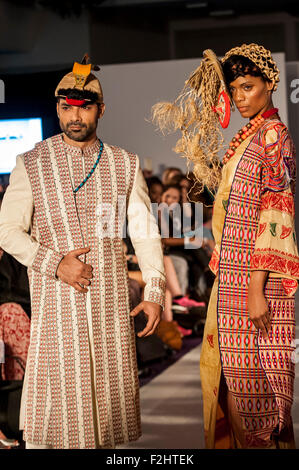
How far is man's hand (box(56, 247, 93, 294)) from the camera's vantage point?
2557 mm

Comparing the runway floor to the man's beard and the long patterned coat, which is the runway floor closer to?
the long patterned coat

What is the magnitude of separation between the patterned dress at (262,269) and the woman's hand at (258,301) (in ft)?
0.09

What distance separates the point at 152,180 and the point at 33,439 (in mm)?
4658

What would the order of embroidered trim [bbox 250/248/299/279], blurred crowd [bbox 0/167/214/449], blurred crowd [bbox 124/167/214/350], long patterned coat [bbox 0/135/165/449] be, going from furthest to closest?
blurred crowd [bbox 124/167/214/350] → blurred crowd [bbox 0/167/214/449] → long patterned coat [bbox 0/135/165/449] → embroidered trim [bbox 250/248/299/279]

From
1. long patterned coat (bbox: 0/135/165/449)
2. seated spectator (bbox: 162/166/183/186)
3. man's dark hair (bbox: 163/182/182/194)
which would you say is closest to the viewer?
long patterned coat (bbox: 0/135/165/449)

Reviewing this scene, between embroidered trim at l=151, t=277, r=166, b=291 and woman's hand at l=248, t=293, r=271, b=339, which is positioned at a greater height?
embroidered trim at l=151, t=277, r=166, b=291

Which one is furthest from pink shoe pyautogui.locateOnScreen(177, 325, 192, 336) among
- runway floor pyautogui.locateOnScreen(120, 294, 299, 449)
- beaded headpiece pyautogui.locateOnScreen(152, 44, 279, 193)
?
beaded headpiece pyautogui.locateOnScreen(152, 44, 279, 193)

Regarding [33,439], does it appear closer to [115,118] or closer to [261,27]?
[115,118]

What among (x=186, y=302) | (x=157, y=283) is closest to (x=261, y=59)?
(x=157, y=283)

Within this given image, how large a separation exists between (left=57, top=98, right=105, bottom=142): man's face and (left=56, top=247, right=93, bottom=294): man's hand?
0.40m

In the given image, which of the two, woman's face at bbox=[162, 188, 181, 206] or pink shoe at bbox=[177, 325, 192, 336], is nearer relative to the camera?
pink shoe at bbox=[177, 325, 192, 336]

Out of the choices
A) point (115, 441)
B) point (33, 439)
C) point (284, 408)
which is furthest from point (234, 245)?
point (33, 439)

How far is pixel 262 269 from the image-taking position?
8.20 ft

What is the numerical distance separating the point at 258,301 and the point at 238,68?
30.2 inches
